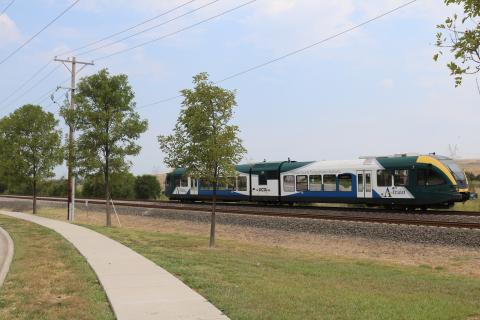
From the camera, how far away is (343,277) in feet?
34.7

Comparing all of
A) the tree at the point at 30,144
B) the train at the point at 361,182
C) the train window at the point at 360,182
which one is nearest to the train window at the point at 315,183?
the train at the point at 361,182

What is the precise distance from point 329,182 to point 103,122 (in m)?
12.6

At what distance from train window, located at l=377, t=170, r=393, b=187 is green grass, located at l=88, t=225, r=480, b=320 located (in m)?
13.4

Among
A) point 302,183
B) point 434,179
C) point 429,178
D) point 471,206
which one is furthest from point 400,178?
point 471,206

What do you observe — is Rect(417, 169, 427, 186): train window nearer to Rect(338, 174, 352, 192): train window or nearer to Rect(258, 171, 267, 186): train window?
Rect(338, 174, 352, 192): train window

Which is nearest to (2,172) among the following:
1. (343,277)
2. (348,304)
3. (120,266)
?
(120,266)

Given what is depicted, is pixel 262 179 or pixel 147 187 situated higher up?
pixel 147 187

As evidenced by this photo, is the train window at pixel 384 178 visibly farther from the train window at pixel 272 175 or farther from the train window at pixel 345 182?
the train window at pixel 272 175

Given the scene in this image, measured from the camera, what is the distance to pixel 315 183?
30.2 metres

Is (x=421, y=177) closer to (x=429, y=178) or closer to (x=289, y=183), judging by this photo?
(x=429, y=178)

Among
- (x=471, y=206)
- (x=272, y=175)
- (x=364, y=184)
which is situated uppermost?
(x=272, y=175)

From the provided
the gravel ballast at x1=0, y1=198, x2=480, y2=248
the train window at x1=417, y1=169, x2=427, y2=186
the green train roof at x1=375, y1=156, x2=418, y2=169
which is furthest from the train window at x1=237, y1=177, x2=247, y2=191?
the train window at x1=417, y1=169, x2=427, y2=186

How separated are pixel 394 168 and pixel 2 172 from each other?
25.0 meters

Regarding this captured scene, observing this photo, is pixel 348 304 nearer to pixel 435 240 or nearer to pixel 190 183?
pixel 435 240
